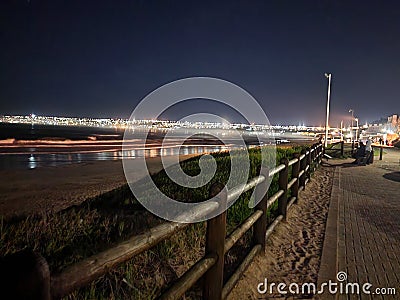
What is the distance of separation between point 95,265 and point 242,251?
350 cm

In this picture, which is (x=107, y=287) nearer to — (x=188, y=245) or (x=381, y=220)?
(x=188, y=245)

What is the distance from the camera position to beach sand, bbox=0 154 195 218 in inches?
360

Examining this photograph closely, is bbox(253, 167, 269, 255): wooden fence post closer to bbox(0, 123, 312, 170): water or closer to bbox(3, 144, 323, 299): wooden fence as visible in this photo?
bbox(3, 144, 323, 299): wooden fence

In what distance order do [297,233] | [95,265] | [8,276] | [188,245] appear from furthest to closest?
1. [297,233]
2. [188,245]
3. [95,265]
4. [8,276]

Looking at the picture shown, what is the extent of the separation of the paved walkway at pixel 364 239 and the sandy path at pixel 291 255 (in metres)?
0.16

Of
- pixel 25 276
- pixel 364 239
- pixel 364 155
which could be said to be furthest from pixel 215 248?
pixel 364 155

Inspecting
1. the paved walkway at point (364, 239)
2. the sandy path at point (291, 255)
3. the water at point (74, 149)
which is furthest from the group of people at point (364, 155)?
the water at point (74, 149)

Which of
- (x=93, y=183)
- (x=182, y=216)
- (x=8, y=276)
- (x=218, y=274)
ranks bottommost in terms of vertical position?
(x=93, y=183)

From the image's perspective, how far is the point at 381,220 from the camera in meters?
5.83

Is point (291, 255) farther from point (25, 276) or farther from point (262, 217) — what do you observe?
point (25, 276)

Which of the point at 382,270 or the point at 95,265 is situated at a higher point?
the point at 95,265

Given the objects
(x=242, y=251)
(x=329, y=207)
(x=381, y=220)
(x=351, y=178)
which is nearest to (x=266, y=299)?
(x=242, y=251)

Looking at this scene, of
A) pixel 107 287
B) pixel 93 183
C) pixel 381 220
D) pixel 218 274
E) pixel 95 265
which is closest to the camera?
pixel 95 265

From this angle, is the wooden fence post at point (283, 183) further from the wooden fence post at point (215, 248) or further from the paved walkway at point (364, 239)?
the wooden fence post at point (215, 248)
